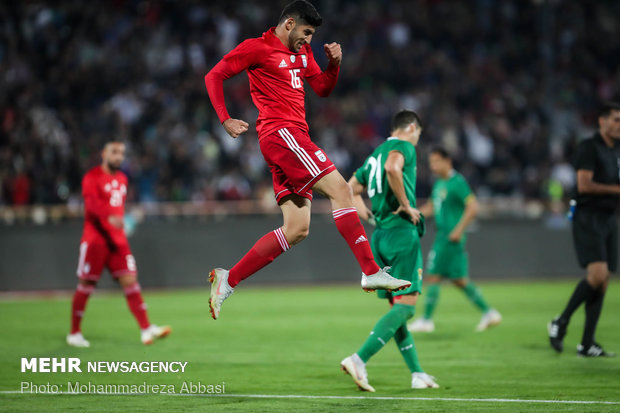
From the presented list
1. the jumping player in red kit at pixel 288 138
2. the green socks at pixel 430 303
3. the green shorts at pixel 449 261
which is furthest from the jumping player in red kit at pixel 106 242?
the green shorts at pixel 449 261

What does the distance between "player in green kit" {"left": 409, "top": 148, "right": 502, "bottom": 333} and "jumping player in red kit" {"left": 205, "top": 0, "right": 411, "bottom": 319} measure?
5166 millimetres

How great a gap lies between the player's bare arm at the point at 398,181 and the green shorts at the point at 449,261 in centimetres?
459

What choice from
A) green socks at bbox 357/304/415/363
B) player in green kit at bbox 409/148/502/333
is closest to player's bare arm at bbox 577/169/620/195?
green socks at bbox 357/304/415/363

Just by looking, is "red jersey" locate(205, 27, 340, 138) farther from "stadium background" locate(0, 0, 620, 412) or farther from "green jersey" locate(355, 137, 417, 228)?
"stadium background" locate(0, 0, 620, 412)

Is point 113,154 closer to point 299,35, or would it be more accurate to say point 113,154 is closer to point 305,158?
point 299,35

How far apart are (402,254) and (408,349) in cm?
85

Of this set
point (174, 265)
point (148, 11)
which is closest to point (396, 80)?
point (148, 11)

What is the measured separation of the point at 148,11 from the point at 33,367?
1594cm

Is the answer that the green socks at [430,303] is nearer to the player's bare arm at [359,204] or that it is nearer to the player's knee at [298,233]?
the player's bare arm at [359,204]

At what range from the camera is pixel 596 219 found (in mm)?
8672

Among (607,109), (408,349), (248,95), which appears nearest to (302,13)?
(408,349)

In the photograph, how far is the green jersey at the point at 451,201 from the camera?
1165 centimetres

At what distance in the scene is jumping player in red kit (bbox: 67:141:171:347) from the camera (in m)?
9.98

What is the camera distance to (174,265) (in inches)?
688
